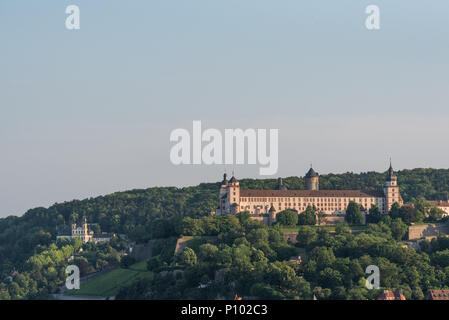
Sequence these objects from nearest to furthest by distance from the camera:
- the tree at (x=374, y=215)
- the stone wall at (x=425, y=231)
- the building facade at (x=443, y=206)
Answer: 1. the stone wall at (x=425, y=231)
2. the tree at (x=374, y=215)
3. the building facade at (x=443, y=206)

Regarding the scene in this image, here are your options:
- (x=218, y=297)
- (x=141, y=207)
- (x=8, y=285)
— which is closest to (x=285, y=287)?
(x=218, y=297)

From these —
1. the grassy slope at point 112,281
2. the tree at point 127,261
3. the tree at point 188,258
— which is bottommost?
the grassy slope at point 112,281

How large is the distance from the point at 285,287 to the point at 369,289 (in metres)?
5.30

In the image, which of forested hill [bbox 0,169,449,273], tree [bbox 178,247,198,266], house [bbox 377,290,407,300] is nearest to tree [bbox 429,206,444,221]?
forested hill [bbox 0,169,449,273]

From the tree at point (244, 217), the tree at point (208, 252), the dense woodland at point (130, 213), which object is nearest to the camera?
the tree at point (208, 252)

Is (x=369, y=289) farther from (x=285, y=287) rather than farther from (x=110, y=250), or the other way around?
(x=110, y=250)

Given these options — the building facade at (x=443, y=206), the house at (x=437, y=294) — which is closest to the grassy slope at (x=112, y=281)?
the house at (x=437, y=294)

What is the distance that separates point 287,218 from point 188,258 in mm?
11125

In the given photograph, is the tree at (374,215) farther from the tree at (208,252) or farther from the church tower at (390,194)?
the tree at (208,252)

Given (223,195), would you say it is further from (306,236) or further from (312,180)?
(306,236)

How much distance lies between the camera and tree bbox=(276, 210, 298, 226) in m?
92.8

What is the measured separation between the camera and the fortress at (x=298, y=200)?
9631cm

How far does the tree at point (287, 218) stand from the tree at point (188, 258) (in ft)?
32.3

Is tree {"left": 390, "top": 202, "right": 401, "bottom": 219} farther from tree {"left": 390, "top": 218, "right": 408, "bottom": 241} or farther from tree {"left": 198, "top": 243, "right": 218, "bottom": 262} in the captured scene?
tree {"left": 198, "top": 243, "right": 218, "bottom": 262}
